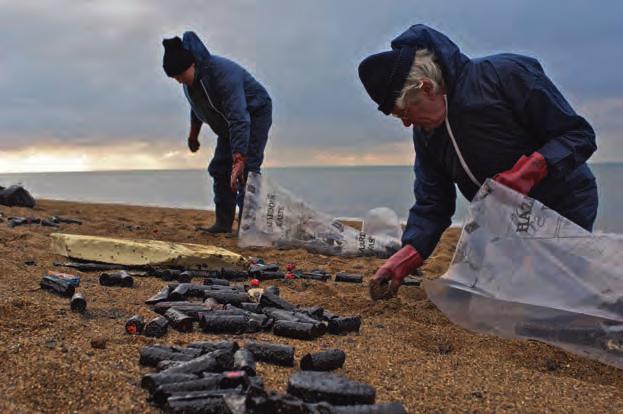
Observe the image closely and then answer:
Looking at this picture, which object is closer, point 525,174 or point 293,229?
point 525,174

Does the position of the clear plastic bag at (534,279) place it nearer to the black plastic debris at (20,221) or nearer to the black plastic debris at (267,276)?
the black plastic debris at (267,276)

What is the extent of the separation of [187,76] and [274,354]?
4199 mm

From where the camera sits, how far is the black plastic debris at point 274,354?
99.3 inches

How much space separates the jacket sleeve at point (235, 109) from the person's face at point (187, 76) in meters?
0.27

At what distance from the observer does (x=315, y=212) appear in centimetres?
640

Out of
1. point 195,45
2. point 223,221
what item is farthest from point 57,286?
point 223,221

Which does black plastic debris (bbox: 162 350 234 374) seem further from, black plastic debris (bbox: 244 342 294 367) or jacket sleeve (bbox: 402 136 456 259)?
jacket sleeve (bbox: 402 136 456 259)

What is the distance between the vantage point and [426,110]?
2.97 metres

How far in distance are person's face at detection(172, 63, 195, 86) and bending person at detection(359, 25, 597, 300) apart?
138 inches

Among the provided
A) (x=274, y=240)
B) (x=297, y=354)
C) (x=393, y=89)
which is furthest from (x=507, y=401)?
(x=274, y=240)

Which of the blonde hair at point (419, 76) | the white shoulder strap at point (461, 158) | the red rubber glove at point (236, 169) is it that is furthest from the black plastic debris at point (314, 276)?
the blonde hair at point (419, 76)

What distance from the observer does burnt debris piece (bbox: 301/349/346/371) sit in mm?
2475

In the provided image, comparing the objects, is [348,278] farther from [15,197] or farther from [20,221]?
[15,197]

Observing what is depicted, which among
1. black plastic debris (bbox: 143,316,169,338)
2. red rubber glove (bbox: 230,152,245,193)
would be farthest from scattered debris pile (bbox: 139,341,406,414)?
red rubber glove (bbox: 230,152,245,193)
